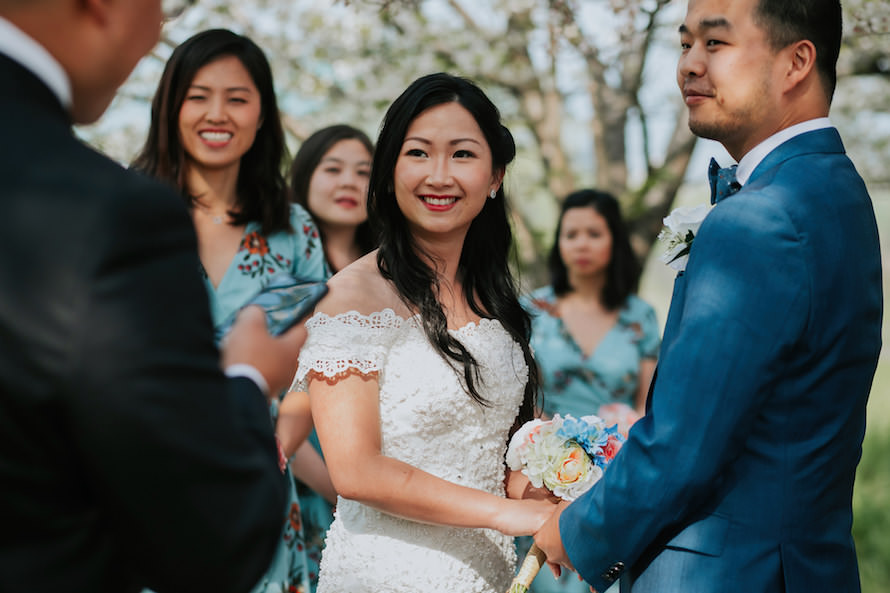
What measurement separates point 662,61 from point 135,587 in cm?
938

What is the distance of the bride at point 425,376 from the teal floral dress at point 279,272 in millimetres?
585

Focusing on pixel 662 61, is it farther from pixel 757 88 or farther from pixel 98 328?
pixel 98 328

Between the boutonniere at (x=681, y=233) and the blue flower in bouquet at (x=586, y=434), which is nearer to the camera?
the boutonniere at (x=681, y=233)

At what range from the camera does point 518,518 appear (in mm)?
2766

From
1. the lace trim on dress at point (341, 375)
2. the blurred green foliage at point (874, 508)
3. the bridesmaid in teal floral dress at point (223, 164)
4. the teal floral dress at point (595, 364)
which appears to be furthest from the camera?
the blurred green foliage at point (874, 508)

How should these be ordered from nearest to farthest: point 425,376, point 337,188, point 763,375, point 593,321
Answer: point 763,375 → point 425,376 → point 337,188 → point 593,321

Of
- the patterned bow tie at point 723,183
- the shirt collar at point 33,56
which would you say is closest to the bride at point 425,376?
the patterned bow tie at point 723,183

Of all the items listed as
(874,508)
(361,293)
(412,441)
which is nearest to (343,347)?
(361,293)

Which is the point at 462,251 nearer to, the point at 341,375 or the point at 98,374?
the point at 341,375

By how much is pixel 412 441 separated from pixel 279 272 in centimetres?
134

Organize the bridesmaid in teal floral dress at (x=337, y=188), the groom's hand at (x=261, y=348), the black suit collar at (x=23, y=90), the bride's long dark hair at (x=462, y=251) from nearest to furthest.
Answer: the black suit collar at (x=23, y=90)
the groom's hand at (x=261, y=348)
the bride's long dark hair at (x=462, y=251)
the bridesmaid in teal floral dress at (x=337, y=188)

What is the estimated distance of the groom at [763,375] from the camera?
2260 mm

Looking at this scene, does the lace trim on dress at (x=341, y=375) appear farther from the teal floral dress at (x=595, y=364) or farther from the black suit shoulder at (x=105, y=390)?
the teal floral dress at (x=595, y=364)

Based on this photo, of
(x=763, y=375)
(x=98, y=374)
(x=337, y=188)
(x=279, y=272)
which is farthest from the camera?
(x=337, y=188)
